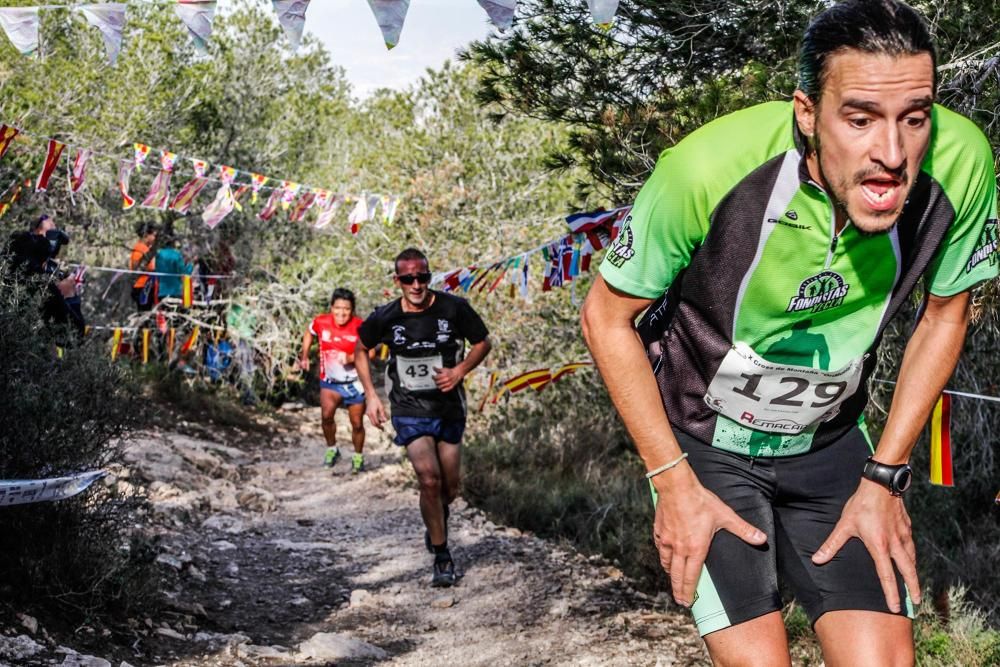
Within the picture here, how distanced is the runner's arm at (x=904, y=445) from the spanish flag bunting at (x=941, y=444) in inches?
92.6

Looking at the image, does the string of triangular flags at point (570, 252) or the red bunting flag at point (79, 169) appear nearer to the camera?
the string of triangular flags at point (570, 252)

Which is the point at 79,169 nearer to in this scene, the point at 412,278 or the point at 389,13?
the point at 412,278

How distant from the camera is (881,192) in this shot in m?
2.20

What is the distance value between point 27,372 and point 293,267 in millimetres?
11242

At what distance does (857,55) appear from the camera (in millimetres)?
2193

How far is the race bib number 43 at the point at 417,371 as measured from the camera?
24.3 ft

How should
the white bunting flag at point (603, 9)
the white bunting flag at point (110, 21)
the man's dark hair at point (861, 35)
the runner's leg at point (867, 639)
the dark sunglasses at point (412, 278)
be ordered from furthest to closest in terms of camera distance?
the dark sunglasses at point (412, 278)
the white bunting flag at point (110, 21)
the white bunting flag at point (603, 9)
the runner's leg at point (867, 639)
the man's dark hair at point (861, 35)

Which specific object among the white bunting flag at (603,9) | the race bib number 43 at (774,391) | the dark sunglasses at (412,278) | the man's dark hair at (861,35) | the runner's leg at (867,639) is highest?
the white bunting flag at (603,9)

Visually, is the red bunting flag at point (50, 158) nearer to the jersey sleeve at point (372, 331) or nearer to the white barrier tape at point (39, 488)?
the jersey sleeve at point (372, 331)

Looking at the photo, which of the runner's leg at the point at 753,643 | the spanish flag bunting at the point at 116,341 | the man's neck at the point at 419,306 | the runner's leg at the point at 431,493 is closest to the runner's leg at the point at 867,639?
the runner's leg at the point at 753,643

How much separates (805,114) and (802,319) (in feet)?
1.58

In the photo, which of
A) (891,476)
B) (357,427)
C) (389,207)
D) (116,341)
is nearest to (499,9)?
(891,476)

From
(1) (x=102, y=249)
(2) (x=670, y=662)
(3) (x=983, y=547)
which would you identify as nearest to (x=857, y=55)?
(2) (x=670, y=662)

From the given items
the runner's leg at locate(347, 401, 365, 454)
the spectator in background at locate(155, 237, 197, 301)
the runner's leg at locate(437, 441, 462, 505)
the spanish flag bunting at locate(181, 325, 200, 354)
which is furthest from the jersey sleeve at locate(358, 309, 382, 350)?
the spectator in background at locate(155, 237, 197, 301)
